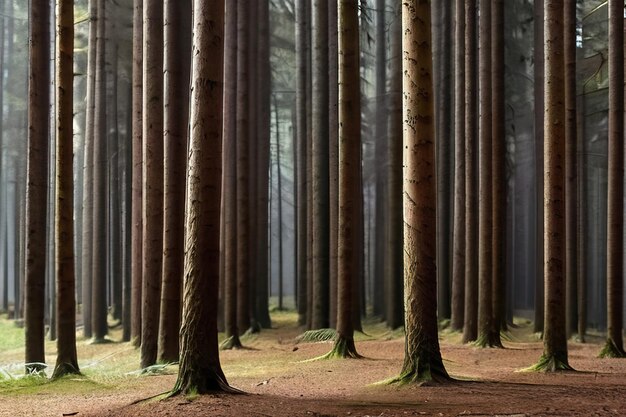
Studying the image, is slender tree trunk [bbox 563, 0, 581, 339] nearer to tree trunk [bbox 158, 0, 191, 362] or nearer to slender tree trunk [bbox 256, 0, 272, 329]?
tree trunk [bbox 158, 0, 191, 362]

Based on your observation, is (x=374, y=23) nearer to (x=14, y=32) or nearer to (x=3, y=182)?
(x=14, y=32)

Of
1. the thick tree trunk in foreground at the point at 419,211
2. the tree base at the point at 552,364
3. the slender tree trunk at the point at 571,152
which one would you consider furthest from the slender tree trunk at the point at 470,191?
the thick tree trunk in foreground at the point at 419,211

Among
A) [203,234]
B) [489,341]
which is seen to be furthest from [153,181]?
[489,341]

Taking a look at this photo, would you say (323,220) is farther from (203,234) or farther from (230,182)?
(203,234)

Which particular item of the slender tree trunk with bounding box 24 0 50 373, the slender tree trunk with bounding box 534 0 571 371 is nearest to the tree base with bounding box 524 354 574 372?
the slender tree trunk with bounding box 534 0 571 371

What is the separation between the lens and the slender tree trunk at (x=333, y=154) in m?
17.5

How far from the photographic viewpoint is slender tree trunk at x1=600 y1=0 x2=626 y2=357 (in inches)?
512

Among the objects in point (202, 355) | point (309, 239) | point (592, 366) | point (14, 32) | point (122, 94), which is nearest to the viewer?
point (202, 355)

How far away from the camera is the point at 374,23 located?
29.7m

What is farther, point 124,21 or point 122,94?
point 122,94

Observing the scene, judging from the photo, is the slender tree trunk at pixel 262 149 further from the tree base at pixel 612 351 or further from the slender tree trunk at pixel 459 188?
the tree base at pixel 612 351

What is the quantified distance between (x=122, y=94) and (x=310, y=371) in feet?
57.9

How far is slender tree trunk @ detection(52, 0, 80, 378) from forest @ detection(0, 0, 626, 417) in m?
0.03

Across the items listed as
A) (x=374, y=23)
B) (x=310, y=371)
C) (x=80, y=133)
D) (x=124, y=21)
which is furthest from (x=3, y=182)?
(x=310, y=371)
